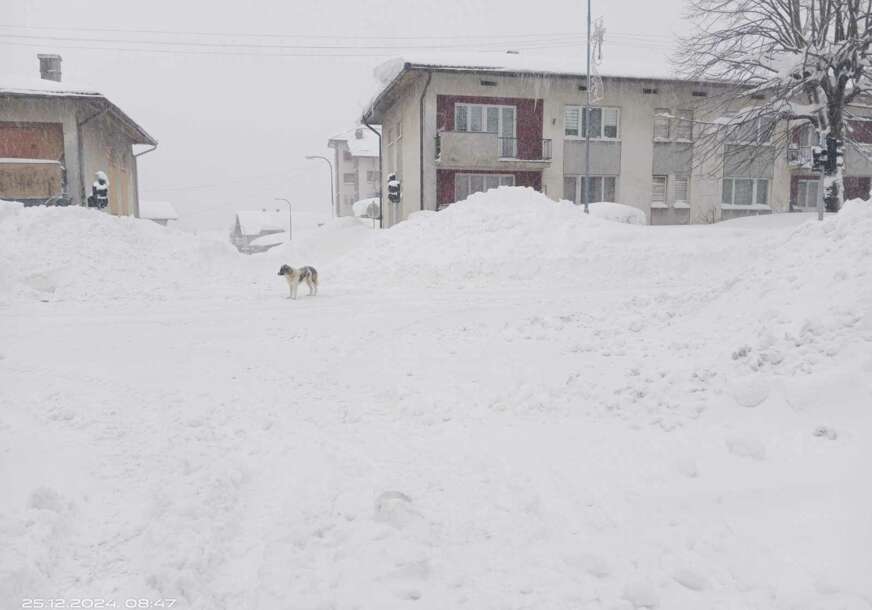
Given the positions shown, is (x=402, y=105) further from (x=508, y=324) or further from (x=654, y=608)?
(x=654, y=608)

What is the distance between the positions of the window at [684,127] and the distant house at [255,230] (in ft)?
170

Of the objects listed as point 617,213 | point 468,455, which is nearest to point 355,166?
point 617,213

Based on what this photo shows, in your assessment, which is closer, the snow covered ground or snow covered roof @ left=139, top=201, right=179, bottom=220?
the snow covered ground

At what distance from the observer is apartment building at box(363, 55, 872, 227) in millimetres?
23266

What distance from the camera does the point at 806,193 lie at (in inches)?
1184

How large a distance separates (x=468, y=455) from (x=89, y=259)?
12.4 m

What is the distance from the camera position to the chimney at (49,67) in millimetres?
27453

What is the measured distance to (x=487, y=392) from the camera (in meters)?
5.56

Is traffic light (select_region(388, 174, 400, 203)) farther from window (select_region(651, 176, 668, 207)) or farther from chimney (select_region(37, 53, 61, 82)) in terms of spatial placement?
chimney (select_region(37, 53, 61, 82))

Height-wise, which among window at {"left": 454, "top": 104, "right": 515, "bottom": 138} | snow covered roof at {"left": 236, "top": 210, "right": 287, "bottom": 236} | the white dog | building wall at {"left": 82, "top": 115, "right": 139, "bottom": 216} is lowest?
the white dog

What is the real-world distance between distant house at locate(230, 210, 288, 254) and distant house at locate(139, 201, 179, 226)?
9.65 metres

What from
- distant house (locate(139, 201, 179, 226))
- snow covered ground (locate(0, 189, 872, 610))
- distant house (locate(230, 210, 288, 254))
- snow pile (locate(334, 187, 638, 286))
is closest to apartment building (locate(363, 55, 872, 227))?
snow pile (locate(334, 187, 638, 286))

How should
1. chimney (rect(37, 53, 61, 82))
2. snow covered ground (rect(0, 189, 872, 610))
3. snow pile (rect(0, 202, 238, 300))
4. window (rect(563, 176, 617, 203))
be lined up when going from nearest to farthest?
snow covered ground (rect(0, 189, 872, 610)) < snow pile (rect(0, 202, 238, 300)) < window (rect(563, 176, 617, 203)) < chimney (rect(37, 53, 61, 82))

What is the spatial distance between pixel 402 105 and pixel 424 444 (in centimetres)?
2422
